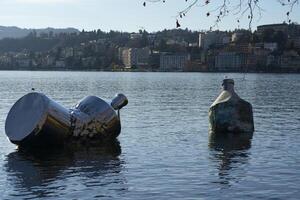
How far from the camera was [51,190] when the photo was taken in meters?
20.2

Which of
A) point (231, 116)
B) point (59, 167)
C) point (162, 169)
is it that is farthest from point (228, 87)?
point (59, 167)

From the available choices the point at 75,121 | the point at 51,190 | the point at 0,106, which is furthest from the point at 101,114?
the point at 0,106

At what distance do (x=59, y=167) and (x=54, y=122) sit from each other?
436cm

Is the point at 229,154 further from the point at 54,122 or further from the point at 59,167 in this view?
the point at 54,122

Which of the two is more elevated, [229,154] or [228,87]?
[228,87]

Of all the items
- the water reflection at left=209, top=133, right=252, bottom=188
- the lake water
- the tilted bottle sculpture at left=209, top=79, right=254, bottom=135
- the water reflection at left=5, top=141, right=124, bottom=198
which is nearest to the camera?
the lake water

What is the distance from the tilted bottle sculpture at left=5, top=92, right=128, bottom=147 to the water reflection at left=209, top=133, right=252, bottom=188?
208 inches

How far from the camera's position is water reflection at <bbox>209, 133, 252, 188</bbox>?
885 inches

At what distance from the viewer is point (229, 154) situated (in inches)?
1080

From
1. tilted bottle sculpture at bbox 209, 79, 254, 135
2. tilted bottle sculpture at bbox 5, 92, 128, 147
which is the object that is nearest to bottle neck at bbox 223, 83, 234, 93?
tilted bottle sculpture at bbox 209, 79, 254, 135

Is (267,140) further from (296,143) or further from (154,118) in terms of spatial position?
(154,118)

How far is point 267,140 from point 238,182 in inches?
440

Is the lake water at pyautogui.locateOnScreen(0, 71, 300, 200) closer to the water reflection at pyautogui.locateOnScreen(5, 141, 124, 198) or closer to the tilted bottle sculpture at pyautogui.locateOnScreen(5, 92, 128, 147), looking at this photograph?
the water reflection at pyautogui.locateOnScreen(5, 141, 124, 198)

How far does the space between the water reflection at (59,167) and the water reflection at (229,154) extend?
12.2ft
